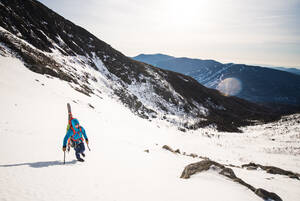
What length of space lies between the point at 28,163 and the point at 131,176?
413cm

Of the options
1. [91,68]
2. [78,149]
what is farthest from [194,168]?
[91,68]

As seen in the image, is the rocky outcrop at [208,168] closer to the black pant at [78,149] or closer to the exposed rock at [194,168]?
the exposed rock at [194,168]

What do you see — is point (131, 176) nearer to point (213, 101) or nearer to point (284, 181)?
point (284, 181)

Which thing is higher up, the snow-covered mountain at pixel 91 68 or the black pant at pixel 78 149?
the snow-covered mountain at pixel 91 68

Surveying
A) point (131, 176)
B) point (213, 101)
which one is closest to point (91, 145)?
point (131, 176)

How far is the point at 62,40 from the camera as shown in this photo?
52.0 m

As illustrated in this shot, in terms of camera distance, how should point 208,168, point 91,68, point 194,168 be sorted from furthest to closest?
1. point 91,68
2. point 208,168
3. point 194,168

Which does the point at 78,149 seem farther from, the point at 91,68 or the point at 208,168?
the point at 91,68

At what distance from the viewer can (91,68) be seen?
50.5 metres

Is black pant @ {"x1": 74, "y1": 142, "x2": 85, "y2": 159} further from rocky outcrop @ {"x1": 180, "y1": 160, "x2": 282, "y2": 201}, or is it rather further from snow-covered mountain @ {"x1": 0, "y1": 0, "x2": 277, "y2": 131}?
snow-covered mountain @ {"x1": 0, "y1": 0, "x2": 277, "y2": 131}

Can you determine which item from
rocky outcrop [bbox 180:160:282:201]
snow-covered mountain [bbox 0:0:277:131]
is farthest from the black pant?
snow-covered mountain [bbox 0:0:277:131]

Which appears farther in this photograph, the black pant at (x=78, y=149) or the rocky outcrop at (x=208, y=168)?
the rocky outcrop at (x=208, y=168)

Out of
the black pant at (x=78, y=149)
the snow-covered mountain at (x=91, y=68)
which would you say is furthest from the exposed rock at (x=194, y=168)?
the snow-covered mountain at (x=91, y=68)

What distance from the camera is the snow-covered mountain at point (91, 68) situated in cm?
3116
